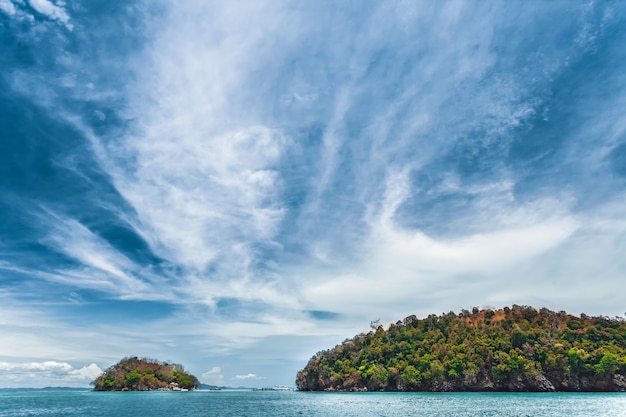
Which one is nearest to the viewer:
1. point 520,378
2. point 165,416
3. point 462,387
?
point 165,416

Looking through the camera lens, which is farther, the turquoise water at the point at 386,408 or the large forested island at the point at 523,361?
the large forested island at the point at 523,361

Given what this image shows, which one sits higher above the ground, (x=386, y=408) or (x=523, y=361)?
(x=523, y=361)

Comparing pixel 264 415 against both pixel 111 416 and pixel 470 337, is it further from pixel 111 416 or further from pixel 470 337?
pixel 470 337

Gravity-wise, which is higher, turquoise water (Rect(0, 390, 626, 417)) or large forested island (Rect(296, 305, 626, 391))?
large forested island (Rect(296, 305, 626, 391))

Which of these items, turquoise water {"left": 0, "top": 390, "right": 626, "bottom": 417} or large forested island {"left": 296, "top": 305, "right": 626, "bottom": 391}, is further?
large forested island {"left": 296, "top": 305, "right": 626, "bottom": 391}

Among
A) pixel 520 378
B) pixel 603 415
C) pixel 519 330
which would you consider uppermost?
pixel 519 330

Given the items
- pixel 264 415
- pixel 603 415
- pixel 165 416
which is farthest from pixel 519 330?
pixel 165 416

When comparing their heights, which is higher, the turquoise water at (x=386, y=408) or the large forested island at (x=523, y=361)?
the large forested island at (x=523, y=361)

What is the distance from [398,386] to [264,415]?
4790 inches

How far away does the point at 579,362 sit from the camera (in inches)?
5802

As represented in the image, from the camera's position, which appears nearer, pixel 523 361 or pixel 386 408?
pixel 386 408

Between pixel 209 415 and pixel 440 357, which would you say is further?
pixel 440 357

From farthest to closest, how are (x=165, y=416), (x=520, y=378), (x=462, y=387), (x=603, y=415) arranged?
(x=462, y=387) < (x=520, y=378) < (x=165, y=416) < (x=603, y=415)

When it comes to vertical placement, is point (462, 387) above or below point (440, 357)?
below
